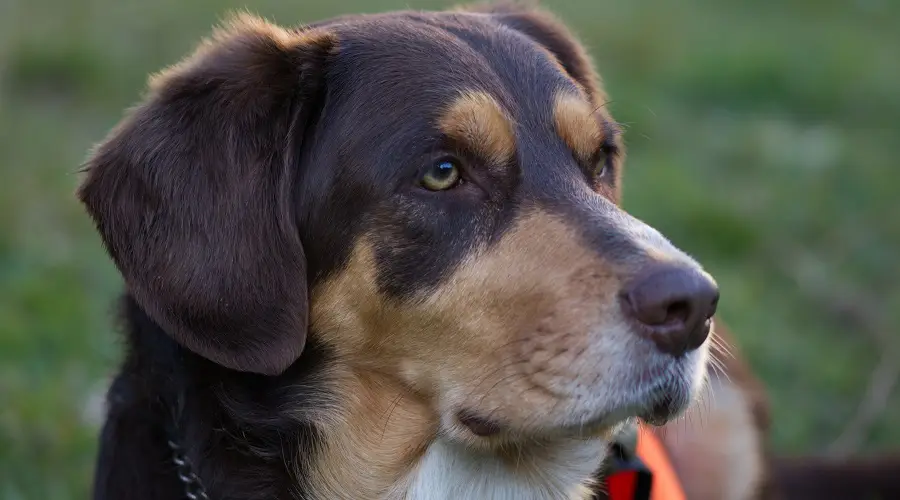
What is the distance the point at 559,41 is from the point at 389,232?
1.52m

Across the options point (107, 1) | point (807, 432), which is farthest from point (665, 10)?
point (807, 432)

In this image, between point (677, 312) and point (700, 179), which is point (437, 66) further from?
point (700, 179)

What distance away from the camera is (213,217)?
3.54 meters

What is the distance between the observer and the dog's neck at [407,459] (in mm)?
3758

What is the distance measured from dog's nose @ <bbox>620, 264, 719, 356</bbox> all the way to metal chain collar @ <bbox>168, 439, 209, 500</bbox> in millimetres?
1540

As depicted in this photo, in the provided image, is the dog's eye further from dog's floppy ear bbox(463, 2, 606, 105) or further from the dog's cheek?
dog's floppy ear bbox(463, 2, 606, 105)

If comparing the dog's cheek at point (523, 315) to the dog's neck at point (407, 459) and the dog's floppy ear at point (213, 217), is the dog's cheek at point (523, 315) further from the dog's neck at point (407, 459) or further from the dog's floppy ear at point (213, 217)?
the dog's floppy ear at point (213, 217)

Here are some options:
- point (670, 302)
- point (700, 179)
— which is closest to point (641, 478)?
point (670, 302)

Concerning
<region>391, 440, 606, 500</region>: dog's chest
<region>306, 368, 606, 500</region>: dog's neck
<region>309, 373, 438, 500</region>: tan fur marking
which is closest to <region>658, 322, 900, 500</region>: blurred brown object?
<region>391, 440, 606, 500</region>: dog's chest

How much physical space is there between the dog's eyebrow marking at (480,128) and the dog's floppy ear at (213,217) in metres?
0.51

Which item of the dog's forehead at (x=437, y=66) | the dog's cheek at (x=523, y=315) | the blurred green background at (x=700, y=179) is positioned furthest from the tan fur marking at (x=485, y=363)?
the blurred green background at (x=700, y=179)

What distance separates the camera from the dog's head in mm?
3387

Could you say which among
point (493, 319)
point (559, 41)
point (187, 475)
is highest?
point (559, 41)

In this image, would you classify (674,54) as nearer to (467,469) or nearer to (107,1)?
(107,1)
